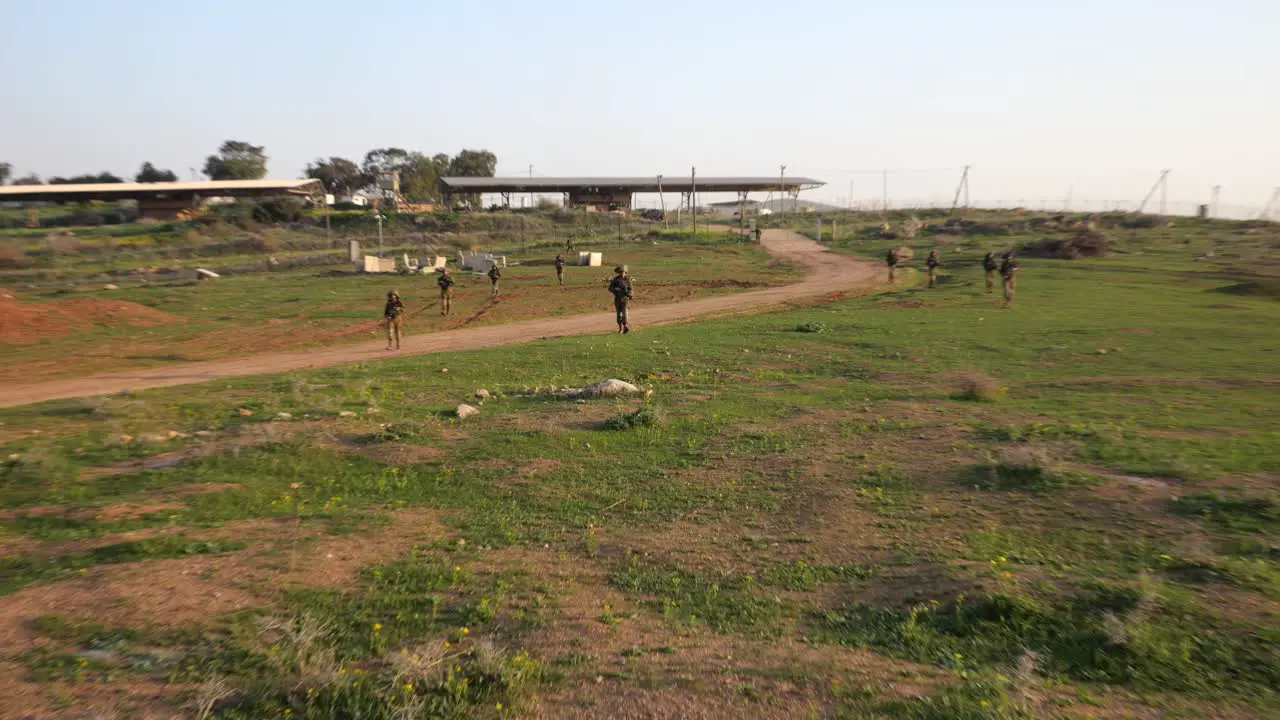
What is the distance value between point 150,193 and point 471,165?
179 feet

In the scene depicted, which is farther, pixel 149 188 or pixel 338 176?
pixel 338 176

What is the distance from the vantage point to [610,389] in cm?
1399

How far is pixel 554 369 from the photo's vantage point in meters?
17.3

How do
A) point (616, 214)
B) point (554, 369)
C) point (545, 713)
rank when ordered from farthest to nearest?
point (616, 214)
point (554, 369)
point (545, 713)

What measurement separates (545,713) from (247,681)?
6.34ft

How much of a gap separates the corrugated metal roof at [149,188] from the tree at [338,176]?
31866 mm

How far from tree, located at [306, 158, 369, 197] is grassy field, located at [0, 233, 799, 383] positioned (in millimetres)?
69922

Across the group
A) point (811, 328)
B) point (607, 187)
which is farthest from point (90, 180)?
point (811, 328)

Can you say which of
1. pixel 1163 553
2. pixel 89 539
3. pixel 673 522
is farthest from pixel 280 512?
pixel 1163 553

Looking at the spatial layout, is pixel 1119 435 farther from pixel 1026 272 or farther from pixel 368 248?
pixel 368 248

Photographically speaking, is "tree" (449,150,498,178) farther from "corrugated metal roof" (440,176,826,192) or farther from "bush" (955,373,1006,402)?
"bush" (955,373,1006,402)

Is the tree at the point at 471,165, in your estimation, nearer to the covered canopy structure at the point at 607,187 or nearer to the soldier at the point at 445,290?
the covered canopy structure at the point at 607,187

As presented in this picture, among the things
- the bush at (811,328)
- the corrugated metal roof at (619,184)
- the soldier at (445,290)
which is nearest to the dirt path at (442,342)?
the soldier at (445,290)

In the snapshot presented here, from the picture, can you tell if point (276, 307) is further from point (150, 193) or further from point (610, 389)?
point (150, 193)
